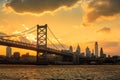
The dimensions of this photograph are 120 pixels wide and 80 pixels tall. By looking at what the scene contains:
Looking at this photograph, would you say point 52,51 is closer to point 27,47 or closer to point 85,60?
point 27,47

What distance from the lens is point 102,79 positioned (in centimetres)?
5106

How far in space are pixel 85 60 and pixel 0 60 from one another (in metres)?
56.5

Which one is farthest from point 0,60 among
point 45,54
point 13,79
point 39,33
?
point 13,79

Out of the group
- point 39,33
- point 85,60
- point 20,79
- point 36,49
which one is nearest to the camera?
point 20,79

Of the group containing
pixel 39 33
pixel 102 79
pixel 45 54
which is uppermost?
pixel 39 33

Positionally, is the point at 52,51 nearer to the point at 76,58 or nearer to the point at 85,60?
the point at 76,58

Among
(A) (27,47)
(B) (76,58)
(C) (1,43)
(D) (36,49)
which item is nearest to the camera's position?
(C) (1,43)

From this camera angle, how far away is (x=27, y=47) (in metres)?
108

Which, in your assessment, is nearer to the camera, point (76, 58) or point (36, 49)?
point (36, 49)

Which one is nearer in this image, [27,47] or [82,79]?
[82,79]

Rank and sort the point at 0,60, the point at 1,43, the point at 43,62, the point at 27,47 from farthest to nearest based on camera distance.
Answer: the point at 0,60
the point at 43,62
the point at 27,47
the point at 1,43

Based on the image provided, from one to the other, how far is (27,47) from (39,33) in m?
27.3

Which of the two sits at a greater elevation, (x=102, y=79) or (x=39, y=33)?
(x=39, y=33)

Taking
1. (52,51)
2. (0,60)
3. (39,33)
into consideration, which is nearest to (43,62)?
(52,51)
